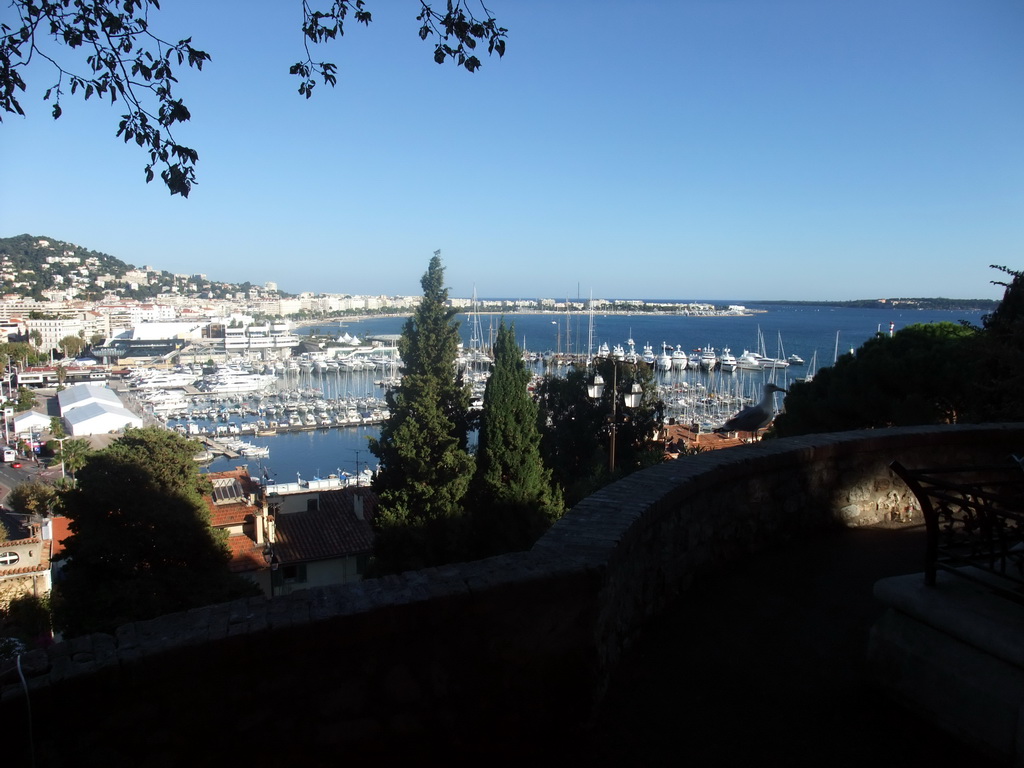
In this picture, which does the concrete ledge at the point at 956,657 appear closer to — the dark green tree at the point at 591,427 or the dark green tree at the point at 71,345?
the dark green tree at the point at 591,427

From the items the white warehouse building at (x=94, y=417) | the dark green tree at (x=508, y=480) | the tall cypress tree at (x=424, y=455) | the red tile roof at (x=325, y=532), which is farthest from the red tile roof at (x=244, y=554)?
the white warehouse building at (x=94, y=417)

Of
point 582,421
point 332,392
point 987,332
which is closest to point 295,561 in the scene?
point 582,421

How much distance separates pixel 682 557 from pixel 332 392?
71546mm

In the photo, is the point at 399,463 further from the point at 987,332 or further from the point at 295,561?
the point at 987,332

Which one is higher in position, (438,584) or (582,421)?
(438,584)

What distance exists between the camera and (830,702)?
7.99 ft

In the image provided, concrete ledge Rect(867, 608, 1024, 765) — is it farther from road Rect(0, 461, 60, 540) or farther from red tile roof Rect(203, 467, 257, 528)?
road Rect(0, 461, 60, 540)

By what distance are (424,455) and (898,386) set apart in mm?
9113

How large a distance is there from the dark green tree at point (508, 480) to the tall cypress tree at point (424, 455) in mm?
625

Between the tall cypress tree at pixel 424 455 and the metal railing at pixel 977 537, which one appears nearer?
the metal railing at pixel 977 537

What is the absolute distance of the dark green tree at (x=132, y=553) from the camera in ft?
37.4

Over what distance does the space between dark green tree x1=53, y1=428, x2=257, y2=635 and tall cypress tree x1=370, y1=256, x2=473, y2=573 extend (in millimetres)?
3071

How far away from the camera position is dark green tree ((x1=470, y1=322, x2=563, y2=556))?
14.4m

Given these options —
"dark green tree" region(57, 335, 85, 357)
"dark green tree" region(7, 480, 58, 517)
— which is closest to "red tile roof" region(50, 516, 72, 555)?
"dark green tree" region(7, 480, 58, 517)
